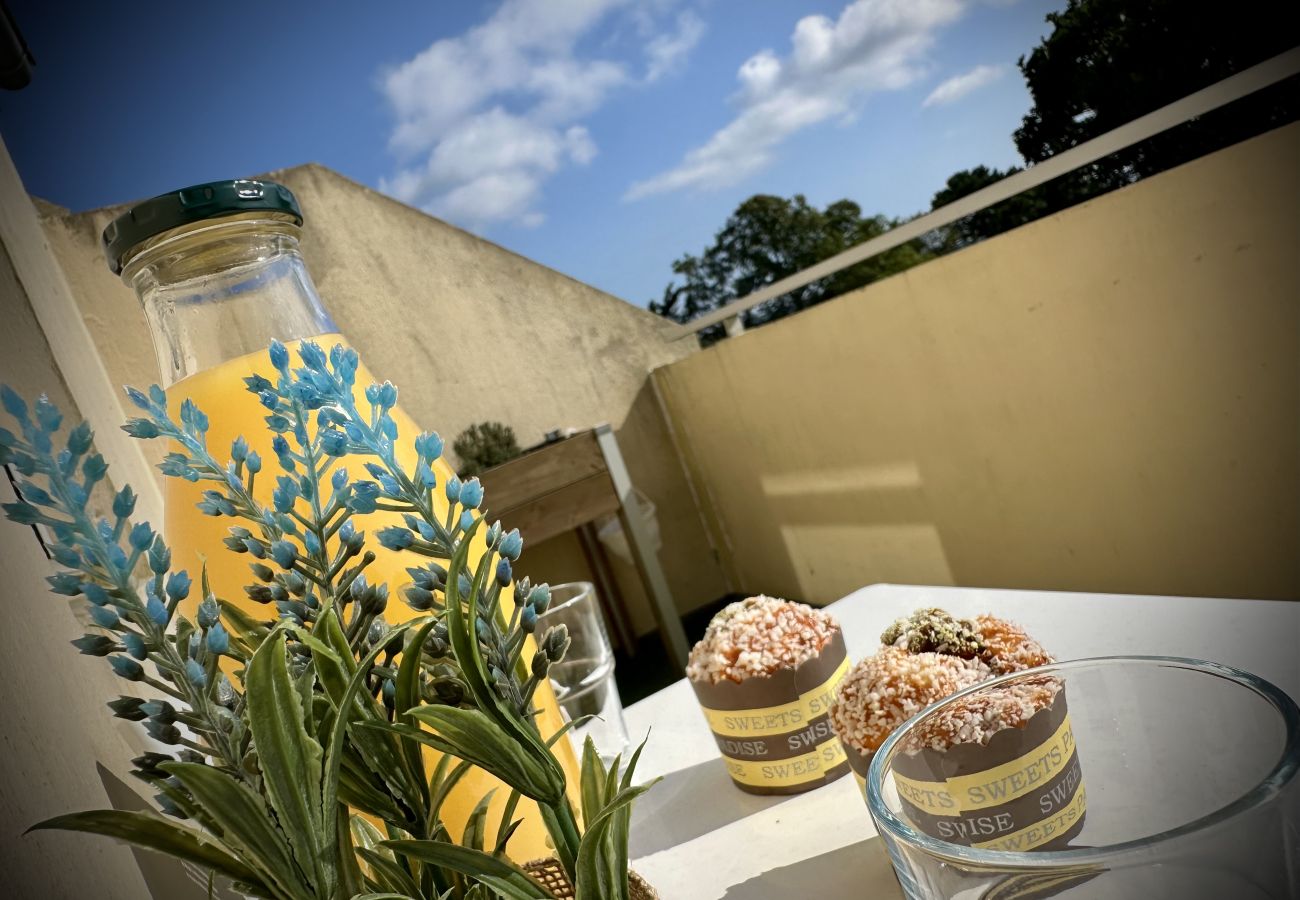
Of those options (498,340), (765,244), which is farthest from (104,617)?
(765,244)

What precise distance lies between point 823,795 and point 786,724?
5cm

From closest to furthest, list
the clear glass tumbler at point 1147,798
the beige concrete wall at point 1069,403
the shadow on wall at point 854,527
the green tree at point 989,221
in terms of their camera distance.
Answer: the clear glass tumbler at point 1147,798 → the beige concrete wall at point 1069,403 → the green tree at point 989,221 → the shadow on wall at point 854,527

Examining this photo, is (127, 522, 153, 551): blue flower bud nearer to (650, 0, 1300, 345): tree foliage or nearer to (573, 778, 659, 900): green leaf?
(573, 778, 659, 900): green leaf

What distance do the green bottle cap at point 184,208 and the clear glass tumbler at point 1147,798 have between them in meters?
0.34

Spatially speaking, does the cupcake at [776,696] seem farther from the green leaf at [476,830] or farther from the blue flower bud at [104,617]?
the blue flower bud at [104,617]

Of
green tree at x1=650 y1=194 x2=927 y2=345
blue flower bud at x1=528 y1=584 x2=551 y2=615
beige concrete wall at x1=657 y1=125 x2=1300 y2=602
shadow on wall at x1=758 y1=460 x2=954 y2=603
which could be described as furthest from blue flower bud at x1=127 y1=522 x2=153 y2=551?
green tree at x1=650 y1=194 x2=927 y2=345

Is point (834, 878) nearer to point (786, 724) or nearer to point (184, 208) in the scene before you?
point (786, 724)

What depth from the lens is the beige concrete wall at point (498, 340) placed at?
3.35 meters

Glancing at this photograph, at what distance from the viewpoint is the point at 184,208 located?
0.36 meters

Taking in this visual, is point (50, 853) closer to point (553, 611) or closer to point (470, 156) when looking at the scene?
point (553, 611)

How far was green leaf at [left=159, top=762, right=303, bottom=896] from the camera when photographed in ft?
0.67

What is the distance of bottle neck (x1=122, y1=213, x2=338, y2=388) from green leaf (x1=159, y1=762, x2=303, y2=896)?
0.77 ft

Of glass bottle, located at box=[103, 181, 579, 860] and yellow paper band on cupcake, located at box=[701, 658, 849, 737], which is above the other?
glass bottle, located at box=[103, 181, 579, 860]

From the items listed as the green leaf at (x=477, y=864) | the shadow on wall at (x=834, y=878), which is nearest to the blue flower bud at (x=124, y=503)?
the green leaf at (x=477, y=864)
